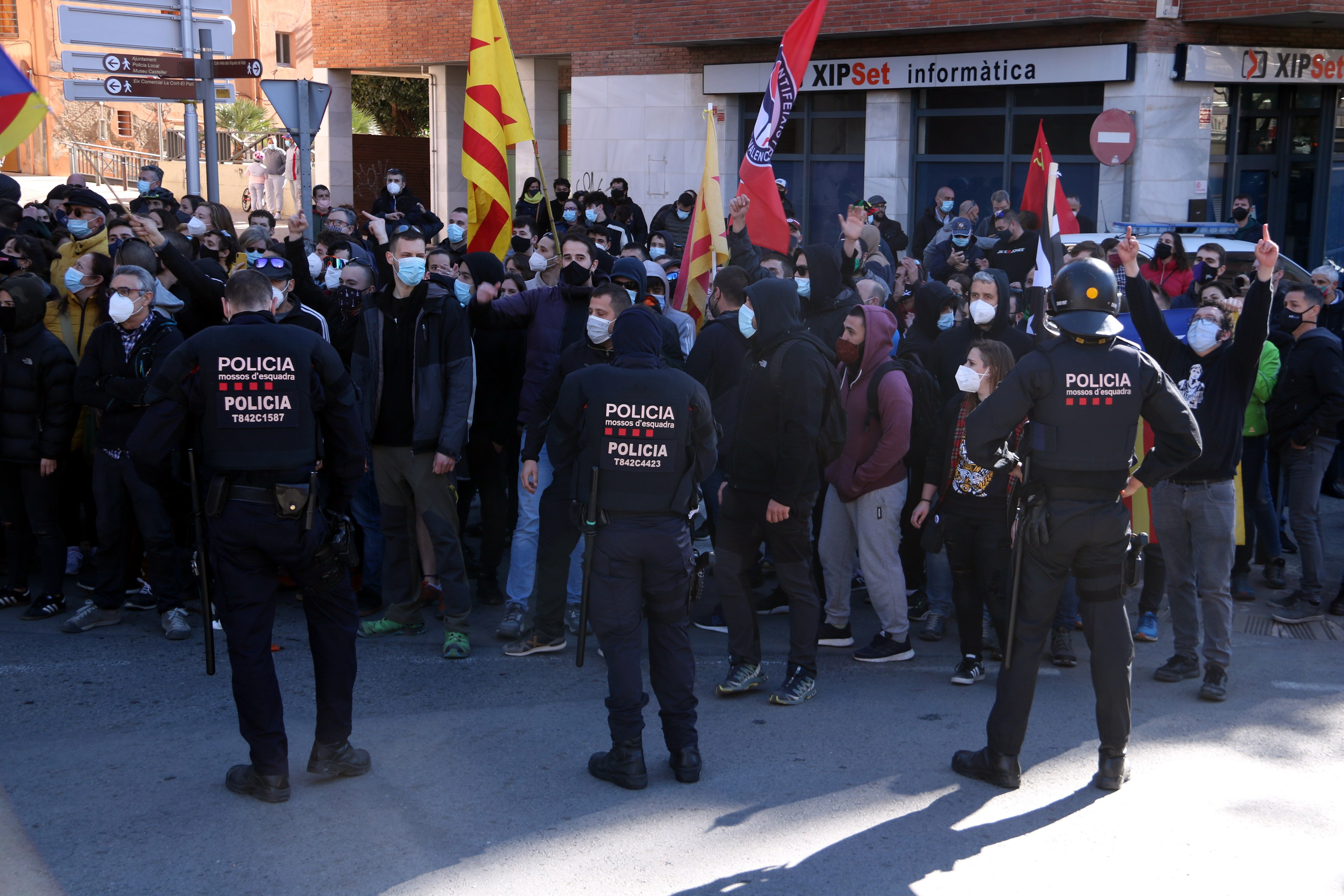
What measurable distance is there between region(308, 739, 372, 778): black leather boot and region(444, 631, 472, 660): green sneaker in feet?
4.70

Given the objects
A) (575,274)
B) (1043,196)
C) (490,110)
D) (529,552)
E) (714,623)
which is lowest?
(714,623)

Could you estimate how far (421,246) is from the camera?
6.48m

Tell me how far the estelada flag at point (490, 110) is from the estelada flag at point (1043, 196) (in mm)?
1729

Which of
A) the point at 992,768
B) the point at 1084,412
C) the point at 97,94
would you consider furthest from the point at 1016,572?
the point at 97,94

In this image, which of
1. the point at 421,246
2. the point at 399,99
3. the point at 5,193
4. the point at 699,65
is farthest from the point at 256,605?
the point at 399,99

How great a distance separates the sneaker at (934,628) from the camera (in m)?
6.82

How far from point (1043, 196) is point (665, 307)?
11.0ft

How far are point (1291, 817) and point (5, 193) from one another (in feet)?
36.7

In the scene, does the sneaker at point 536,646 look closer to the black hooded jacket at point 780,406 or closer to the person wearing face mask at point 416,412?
the person wearing face mask at point 416,412

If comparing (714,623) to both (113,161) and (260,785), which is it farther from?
(113,161)

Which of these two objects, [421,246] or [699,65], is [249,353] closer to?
[421,246]

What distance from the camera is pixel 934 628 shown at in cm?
682

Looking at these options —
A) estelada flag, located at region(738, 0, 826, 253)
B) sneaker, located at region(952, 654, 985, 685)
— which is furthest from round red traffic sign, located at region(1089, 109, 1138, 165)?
sneaker, located at region(952, 654, 985, 685)

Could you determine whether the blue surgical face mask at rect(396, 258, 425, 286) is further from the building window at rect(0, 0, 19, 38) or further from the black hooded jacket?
the building window at rect(0, 0, 19, 38)
